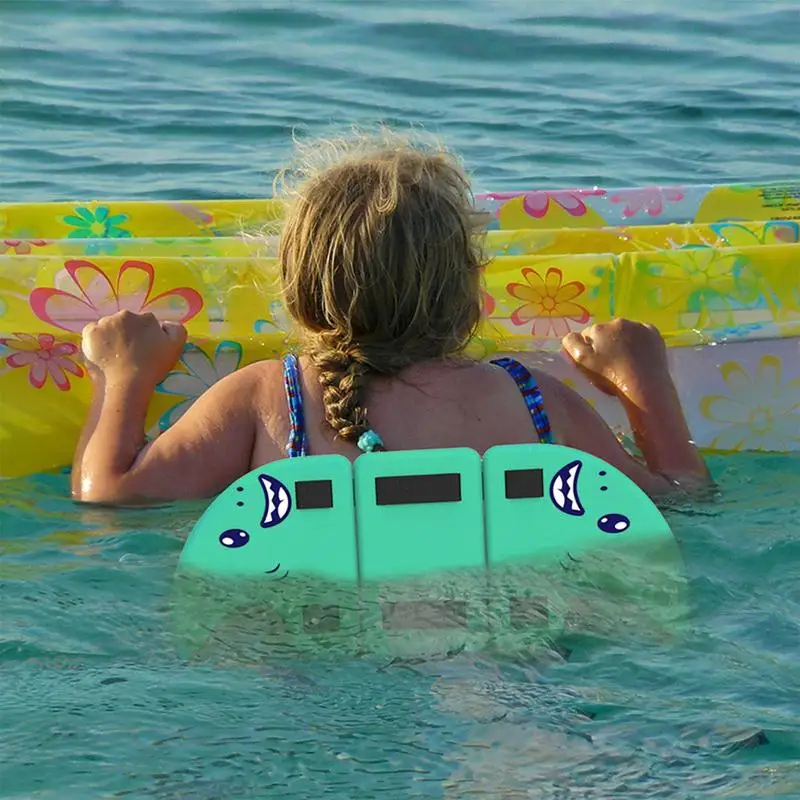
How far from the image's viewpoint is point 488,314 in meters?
3.59

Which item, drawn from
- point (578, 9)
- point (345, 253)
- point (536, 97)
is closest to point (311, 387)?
point (345, 253)

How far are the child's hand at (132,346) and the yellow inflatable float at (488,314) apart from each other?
0.41 ft

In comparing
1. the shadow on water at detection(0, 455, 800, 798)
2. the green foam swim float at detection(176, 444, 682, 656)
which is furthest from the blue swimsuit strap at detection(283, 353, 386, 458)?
the shadow on water at detection(0, 455, 800, 798)

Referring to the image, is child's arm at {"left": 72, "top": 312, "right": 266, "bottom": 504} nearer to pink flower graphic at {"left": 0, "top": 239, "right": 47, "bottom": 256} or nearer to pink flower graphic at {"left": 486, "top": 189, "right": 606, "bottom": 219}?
pink flower graphic at {"left": 0, "top": 239, "right": 47, "bottom": 256}

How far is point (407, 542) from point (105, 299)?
1.17m

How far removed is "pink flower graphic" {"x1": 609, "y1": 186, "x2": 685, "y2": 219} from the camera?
14.4ft

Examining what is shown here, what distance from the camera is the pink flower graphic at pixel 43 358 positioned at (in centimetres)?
348

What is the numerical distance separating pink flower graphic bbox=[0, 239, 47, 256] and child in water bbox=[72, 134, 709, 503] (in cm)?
100

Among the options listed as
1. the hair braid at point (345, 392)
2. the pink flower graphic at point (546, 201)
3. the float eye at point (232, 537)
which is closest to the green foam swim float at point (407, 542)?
the float eye at point (232, 537)

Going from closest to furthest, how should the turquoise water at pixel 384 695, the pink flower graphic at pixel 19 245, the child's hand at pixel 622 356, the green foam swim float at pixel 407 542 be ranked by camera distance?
1. the turquoise water at pixel 384 695
2. the green foam swim float at pixel 407 542
3. the child's hand at pixel 622 356
4. the pink flower graphic at pixel 19 245

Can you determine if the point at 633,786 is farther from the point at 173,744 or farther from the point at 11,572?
the point at 11,572

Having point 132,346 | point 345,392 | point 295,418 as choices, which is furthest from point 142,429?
point 345,392

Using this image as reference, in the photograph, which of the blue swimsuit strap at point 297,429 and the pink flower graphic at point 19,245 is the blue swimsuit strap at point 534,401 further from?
the pink flower graphic at point 19,245

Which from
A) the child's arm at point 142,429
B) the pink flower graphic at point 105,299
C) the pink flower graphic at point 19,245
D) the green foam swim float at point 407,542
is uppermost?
the pink flower graphic at point 19,245
